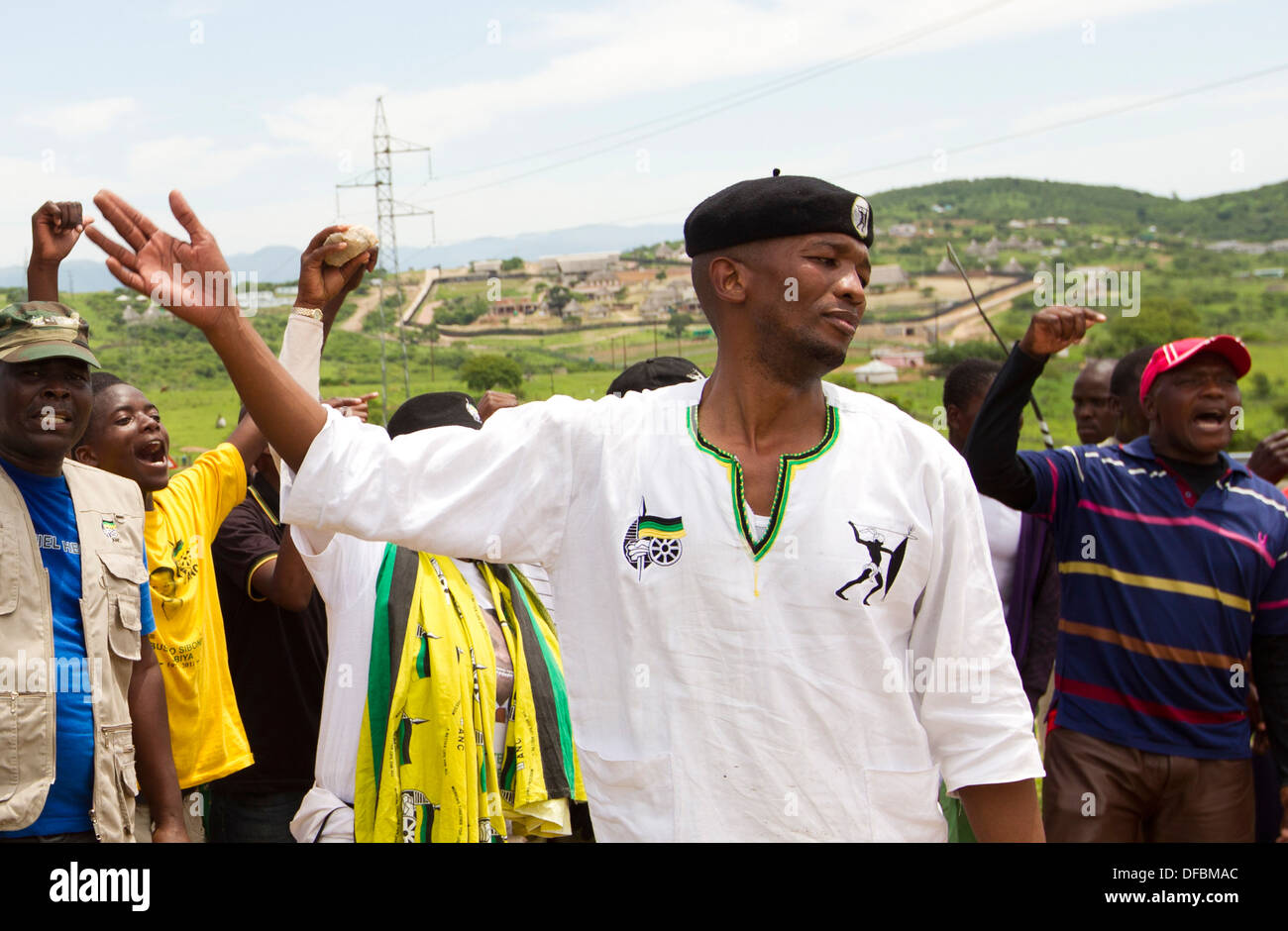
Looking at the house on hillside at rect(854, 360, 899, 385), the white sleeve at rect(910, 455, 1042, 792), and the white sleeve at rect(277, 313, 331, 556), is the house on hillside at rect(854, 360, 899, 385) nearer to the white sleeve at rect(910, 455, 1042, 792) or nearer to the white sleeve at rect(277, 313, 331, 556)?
the white sleeve at rect(910, 455, 1042, 792)

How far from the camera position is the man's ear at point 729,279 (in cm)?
253

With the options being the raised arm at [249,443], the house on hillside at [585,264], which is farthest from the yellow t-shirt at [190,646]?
the house on hillside at [585,264]

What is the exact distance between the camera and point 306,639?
480 cm

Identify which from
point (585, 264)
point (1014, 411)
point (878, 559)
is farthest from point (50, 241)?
point (585, 264)

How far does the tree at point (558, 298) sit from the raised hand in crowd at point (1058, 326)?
42272mm

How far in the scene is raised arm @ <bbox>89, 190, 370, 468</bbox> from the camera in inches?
84.5

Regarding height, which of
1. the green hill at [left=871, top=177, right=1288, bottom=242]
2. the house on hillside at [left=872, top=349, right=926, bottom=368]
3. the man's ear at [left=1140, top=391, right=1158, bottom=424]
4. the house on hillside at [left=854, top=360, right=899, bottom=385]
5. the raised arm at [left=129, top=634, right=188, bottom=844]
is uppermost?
the green hill at [left=871, top=177, right=1288, bottom=242]

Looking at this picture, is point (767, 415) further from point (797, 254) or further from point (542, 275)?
point (542, 275)

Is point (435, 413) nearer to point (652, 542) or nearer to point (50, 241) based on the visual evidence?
point (50, 241)

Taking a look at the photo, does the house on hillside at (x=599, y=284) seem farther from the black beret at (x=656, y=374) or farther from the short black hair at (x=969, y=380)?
the black beret at (x=656, y=374)

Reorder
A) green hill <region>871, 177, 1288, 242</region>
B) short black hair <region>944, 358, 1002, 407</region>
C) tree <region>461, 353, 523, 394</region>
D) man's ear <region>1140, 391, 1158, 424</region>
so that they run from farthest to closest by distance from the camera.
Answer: green hill <region>871, 177, 1288, 242</region>
tree <region>461, 353, 523, 394</region>
short black hair <region>944, 358, 1002, 407</region>
man's ear <region>1140, 391, 1158, 424</region>

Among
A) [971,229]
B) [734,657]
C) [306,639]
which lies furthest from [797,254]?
[971,229]

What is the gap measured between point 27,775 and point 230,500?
5.51 feet

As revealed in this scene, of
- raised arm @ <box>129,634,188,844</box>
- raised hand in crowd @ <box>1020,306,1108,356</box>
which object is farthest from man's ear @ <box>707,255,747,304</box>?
raised arm @ <box>129,634,188,844</box>
